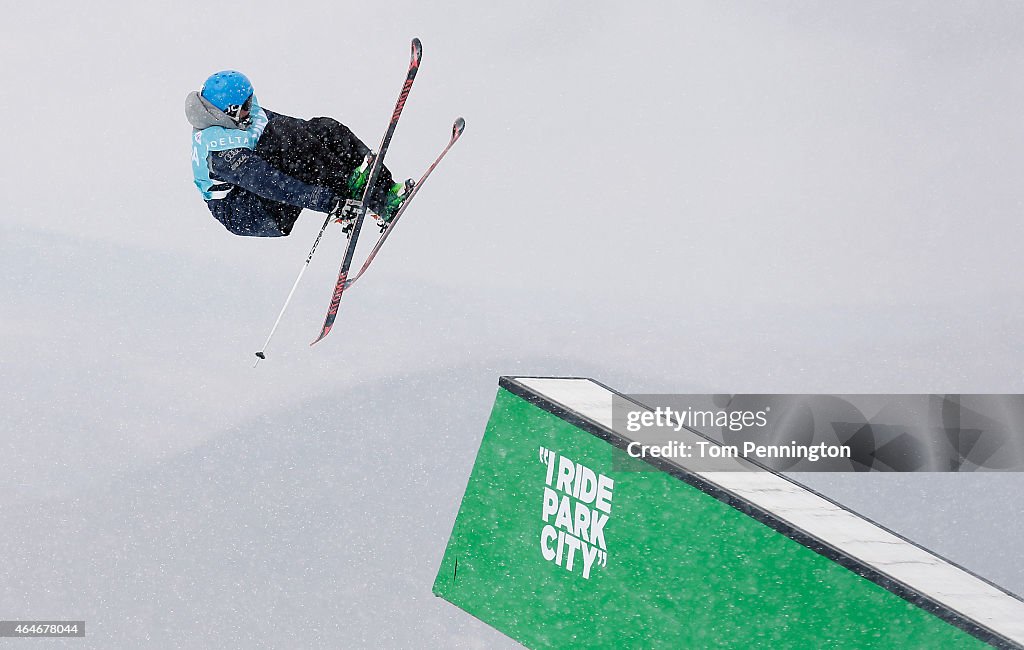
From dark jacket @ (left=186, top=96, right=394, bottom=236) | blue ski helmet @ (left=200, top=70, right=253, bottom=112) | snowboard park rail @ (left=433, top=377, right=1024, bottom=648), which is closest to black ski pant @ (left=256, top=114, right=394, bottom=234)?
dark jacket @ (left=186, top=96, right=394, bottom=236)

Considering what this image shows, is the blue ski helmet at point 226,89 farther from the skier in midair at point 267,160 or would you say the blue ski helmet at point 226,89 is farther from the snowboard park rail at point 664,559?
the snowboard park rail at point 664,559

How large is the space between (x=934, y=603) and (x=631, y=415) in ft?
6.09

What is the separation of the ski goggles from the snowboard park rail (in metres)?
2.17

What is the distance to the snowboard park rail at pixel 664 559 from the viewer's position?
4180 mm

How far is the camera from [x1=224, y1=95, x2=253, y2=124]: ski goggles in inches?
205

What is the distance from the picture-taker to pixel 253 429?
8445mm

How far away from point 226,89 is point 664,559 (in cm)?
345

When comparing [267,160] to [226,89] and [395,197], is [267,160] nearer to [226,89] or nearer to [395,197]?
[226,89]

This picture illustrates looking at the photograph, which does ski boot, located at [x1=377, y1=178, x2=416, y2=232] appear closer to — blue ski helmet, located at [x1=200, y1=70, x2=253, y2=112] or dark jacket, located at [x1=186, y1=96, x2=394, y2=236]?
dark jacket, located at [x1=186, y1=96, x2=394, y2=236]

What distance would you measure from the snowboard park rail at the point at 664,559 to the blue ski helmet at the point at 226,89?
2.23 metres

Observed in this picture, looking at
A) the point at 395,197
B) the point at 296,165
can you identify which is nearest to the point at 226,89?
the point at 296,165

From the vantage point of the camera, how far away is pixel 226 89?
16.8 ft

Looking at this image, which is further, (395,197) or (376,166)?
(395,197)

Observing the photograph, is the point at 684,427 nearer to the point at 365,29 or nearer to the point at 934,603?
the point at 934,603
